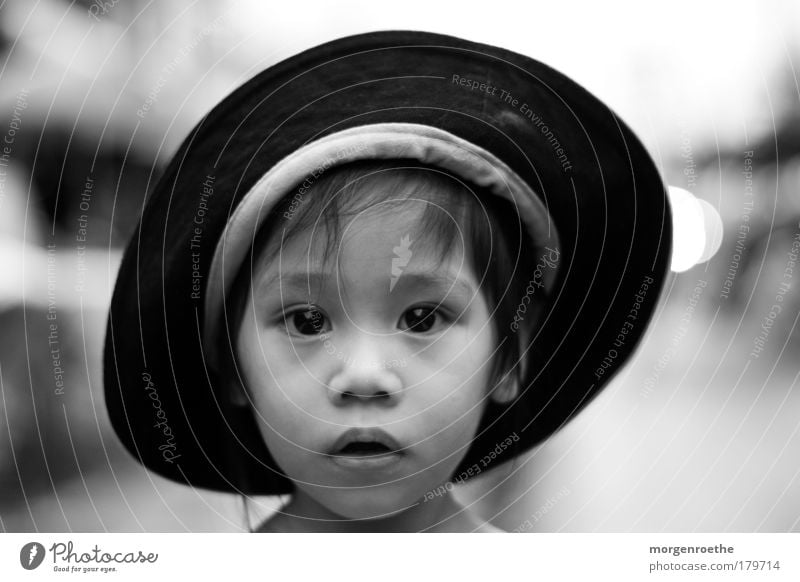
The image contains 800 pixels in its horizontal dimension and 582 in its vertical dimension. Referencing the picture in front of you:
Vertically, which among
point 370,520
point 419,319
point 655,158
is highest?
point 655,158

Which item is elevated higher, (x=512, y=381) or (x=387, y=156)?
(x=387, y=156)

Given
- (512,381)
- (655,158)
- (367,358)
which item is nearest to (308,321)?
(367,358)

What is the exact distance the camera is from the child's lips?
0.48 m

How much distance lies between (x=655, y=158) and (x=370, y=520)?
0.33m

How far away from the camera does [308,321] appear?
1.52 feet

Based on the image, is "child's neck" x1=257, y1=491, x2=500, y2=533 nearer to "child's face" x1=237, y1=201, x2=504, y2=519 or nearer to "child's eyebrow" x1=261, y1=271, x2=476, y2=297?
"child's face" x1=237, y1=201, x2=504, y2=519

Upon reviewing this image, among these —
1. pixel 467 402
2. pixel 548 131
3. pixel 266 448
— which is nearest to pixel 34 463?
pixel 266 448

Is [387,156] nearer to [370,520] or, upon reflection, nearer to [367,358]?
[367,358]

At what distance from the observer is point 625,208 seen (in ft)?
1.64

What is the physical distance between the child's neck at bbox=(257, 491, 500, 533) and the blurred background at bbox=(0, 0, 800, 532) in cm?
1

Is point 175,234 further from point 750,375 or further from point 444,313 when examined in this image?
point 750,375

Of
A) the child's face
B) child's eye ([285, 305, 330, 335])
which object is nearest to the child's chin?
the child's face

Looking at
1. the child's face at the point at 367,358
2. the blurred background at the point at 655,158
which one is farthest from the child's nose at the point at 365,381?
the blurred background at the point at 655,158

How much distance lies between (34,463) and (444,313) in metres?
0.32
